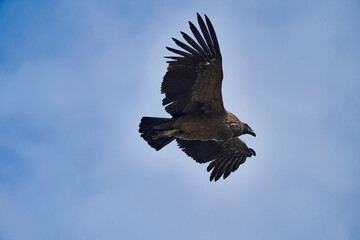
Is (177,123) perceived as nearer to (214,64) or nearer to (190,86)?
(190,86)

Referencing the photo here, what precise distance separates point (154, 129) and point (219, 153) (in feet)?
6.71

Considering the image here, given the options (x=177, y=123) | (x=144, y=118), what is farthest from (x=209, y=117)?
(x=144, y=118)

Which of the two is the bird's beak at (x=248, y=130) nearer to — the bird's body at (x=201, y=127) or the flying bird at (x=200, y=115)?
the flying bird at (x=200, y=115)

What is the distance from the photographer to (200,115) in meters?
10.3

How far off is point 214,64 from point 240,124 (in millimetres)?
1931

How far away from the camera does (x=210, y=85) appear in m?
9.77

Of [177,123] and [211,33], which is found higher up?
[211,33]

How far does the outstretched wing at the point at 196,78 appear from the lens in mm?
9336

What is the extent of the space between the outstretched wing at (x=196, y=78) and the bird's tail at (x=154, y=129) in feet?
0.97

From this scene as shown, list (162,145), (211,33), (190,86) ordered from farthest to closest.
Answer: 1. (162,145)
2. (190,86)
3. (211,33)

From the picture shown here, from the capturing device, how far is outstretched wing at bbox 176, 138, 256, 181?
446 inches

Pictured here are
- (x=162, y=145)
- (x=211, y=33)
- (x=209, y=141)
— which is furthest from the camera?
(x=209, y=141)

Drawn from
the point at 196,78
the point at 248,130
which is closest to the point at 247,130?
the point at 248,130

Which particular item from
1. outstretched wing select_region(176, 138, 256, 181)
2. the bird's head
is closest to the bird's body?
the bird's head
